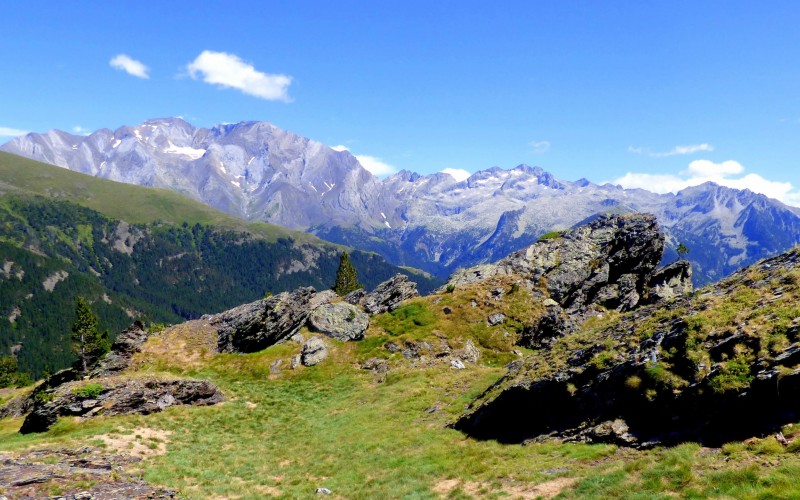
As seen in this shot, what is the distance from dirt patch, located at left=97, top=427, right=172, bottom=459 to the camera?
→ 34594 millimetres

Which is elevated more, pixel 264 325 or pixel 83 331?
pixel 264 325

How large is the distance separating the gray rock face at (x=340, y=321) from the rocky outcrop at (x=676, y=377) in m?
35.8

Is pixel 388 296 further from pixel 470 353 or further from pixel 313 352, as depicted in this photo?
pixel 470 353

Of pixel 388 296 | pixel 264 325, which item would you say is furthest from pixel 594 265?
pixel 264 325

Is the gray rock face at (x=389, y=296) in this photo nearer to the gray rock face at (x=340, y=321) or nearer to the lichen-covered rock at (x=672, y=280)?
the gray rock face at (x=340, y=321)

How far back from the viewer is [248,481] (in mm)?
30438

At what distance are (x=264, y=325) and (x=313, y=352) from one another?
10783mm

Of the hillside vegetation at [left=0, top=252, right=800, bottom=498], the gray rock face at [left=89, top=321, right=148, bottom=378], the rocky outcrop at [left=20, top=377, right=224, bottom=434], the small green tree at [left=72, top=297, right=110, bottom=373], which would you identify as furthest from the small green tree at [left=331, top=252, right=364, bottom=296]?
the rocky outcrop at [left=20, top=377, right=224, bottom=434]

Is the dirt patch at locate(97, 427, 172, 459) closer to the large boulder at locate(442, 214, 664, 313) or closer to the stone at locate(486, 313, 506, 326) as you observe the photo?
the stone at locate(486, 313, 506, 326)

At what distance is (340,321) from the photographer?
70750mm

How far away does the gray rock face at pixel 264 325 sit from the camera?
68.4m

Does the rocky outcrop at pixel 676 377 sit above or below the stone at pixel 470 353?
above

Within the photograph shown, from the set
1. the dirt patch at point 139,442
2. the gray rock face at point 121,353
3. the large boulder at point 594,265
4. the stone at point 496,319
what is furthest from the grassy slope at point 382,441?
the large boulder at point 594,265

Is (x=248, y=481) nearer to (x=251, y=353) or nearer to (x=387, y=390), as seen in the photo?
(x=387, y=390)
